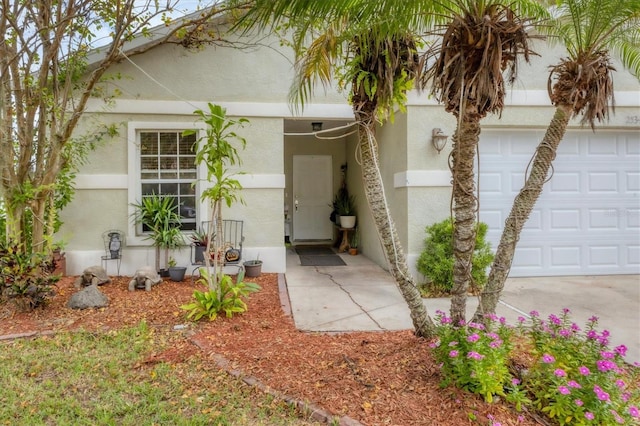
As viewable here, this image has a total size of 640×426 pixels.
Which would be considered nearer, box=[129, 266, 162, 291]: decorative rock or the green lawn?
the green lawn

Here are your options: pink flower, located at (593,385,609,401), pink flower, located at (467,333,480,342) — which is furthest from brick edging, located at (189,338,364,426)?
pink flower, located at (593,385,609,401)

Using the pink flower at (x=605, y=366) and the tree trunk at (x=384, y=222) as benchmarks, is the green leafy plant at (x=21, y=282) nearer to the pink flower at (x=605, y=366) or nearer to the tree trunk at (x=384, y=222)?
the tree trunk at (x=384, y=222)

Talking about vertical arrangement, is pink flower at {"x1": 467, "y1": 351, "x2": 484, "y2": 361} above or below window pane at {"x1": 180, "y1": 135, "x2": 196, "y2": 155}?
below

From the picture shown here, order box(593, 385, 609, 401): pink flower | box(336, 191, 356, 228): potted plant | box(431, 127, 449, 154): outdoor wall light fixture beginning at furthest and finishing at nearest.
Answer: box(336, 191, 356, 228): potted plant
box(431, 127, 449, 154): outdoor wall light fixture
box(593, 385, 609, 401): pink flower

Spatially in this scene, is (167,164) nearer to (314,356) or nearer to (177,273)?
(177,273)

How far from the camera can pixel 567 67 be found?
3021 millimetres

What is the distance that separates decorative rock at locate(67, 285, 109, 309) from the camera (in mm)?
4523

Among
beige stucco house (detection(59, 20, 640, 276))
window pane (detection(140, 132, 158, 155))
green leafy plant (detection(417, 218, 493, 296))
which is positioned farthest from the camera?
window pane (detection(140, 132, 158, 155))

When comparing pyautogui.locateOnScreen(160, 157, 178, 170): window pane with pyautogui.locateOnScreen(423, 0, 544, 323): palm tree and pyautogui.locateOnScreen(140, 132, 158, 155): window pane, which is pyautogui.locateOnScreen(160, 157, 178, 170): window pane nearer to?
pyautogui.locateOnScreen(140, 132, 158, 155): window pane

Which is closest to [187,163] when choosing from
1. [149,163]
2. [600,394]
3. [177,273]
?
[149,163]

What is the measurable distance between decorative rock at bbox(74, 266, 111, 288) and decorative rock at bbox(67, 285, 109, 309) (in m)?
0.62

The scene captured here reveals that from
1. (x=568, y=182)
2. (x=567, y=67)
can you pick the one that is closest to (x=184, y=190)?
(x=567, y=67)

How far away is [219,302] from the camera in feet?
13.9

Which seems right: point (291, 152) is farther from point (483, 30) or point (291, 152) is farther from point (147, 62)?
point (483, 30)
